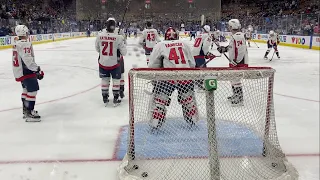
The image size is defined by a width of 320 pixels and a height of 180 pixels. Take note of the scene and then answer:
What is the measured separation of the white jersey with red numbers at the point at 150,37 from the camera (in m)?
6.17

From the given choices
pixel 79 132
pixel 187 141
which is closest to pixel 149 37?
pixel 79 132

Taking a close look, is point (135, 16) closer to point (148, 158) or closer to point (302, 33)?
point (302, 33)

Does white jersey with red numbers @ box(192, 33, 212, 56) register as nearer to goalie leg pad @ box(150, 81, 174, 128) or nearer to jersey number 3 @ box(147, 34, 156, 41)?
jersey number 3 @ box(147, 34, 156, 41)

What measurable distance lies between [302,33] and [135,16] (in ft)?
57.0

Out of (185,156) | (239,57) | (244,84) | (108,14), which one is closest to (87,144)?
(185,156)

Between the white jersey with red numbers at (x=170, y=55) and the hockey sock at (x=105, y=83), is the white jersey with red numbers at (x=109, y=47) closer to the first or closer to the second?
the hockey sock at (x=105, y=83)

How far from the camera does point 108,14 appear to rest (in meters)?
27.3

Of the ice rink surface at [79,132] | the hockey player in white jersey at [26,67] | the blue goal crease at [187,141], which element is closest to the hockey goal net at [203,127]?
the blue goal crease at [187,141]

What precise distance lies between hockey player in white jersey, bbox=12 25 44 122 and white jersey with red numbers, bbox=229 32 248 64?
2.26 m

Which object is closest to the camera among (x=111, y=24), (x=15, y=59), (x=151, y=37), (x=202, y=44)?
(x=15, y=59)

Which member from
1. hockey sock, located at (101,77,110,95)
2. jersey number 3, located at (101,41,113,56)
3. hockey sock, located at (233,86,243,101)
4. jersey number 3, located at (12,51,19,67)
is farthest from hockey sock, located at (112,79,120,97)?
hockey sock, located at (233,86,243,101)

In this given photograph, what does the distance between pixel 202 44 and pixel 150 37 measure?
6.32 feet

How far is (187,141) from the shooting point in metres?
2.53

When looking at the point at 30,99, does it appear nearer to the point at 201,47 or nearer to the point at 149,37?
the point at 201,47
